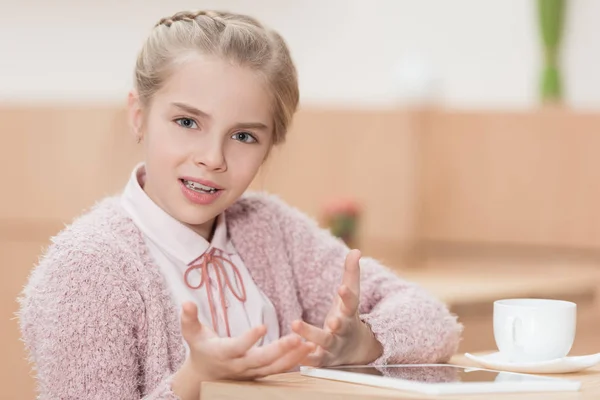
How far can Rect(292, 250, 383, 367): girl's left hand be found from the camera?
3.74 ft

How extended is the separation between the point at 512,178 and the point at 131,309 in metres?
1.93

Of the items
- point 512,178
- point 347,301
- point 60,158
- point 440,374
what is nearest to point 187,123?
point 347,301

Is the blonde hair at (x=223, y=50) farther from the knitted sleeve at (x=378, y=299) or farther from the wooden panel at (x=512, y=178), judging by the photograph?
the wooden panel at (x=512, y=178)

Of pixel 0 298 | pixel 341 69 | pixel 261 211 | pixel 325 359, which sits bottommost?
pixel 0 298

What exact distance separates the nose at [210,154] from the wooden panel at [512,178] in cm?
178

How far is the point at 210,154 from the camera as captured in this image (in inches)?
50.0

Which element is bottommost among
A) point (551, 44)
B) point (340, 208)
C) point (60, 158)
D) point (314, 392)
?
point (314, 392)

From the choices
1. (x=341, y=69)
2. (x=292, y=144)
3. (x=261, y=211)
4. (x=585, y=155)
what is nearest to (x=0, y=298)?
(x=292, y=144)

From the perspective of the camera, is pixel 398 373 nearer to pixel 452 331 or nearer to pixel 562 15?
pixel 452 331

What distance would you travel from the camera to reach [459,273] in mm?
2912

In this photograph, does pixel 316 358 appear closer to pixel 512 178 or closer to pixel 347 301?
pixel 347 301

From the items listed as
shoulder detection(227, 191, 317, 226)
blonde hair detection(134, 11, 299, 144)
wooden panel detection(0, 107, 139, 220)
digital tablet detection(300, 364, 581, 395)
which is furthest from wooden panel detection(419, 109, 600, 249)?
digital tablet detection(300, 364, 581, 395)

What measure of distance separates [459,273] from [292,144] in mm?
595

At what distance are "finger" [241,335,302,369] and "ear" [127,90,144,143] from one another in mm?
448
